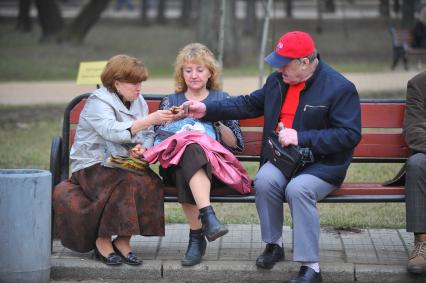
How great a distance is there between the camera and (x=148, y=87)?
15773 mm

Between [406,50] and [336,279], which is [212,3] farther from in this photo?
[336,279]

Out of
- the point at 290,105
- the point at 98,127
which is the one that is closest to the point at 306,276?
the point at 290,105

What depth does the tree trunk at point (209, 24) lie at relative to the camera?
19047 mm

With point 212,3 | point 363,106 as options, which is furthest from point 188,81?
point 212,3

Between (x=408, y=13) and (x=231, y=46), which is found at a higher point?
(x=408, y=13)

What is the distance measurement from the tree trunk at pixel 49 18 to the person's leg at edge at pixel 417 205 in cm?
2323

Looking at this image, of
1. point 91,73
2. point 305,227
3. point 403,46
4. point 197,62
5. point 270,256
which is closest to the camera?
point 305,227

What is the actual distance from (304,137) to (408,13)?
13.2m

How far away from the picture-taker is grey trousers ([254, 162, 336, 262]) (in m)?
5.28

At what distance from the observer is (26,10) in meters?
34.6

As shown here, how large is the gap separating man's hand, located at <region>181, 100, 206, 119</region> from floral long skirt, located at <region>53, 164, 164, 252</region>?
450 mm

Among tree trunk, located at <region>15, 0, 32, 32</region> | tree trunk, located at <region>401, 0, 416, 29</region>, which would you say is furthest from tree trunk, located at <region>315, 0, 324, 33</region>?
tree trunk, located at <region>401, 0, 416, 29</region>

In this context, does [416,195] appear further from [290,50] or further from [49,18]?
[49,18]

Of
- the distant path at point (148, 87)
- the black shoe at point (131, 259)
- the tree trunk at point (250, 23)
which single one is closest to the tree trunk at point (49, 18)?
the tree trunk at point (250, 23)
